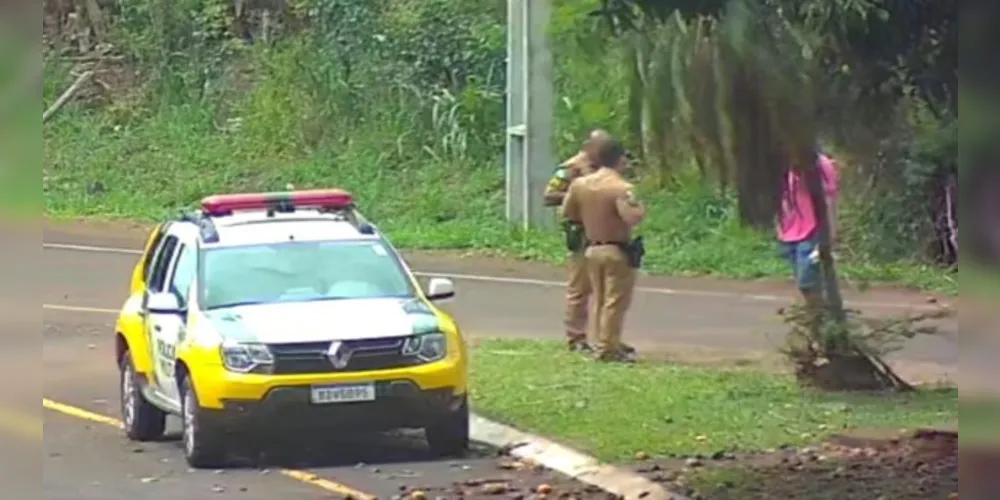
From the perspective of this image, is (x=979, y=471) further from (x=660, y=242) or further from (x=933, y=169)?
(x=660, y=242)

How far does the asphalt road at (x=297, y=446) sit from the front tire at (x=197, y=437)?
111 mm

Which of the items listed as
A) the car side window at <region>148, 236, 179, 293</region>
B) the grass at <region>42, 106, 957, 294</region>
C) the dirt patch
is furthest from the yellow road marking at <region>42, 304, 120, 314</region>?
the dirt patch

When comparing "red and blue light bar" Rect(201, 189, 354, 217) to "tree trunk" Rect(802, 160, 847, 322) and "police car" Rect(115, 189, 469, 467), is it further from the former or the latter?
"tree trunk" Rect(802, 160, 847, 322)

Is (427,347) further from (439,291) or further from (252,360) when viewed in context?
(252,360)

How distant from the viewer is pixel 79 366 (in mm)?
17672

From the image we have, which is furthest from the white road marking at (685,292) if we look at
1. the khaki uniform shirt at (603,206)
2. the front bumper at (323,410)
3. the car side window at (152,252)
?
the front bumper at (323,410)

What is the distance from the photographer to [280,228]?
1362cm

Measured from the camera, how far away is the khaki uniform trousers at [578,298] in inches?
671

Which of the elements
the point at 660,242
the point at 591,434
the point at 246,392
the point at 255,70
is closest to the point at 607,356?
the point at 591,434

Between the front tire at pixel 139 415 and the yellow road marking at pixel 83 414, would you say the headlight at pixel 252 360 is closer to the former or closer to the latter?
the front tire at pixel 139 415

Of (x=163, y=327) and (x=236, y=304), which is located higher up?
(x=236, y=304)

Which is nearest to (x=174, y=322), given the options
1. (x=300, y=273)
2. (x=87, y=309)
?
(x=300, y=273)

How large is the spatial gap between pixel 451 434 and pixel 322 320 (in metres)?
1.10

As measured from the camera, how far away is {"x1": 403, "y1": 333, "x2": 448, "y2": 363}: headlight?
12492mm
